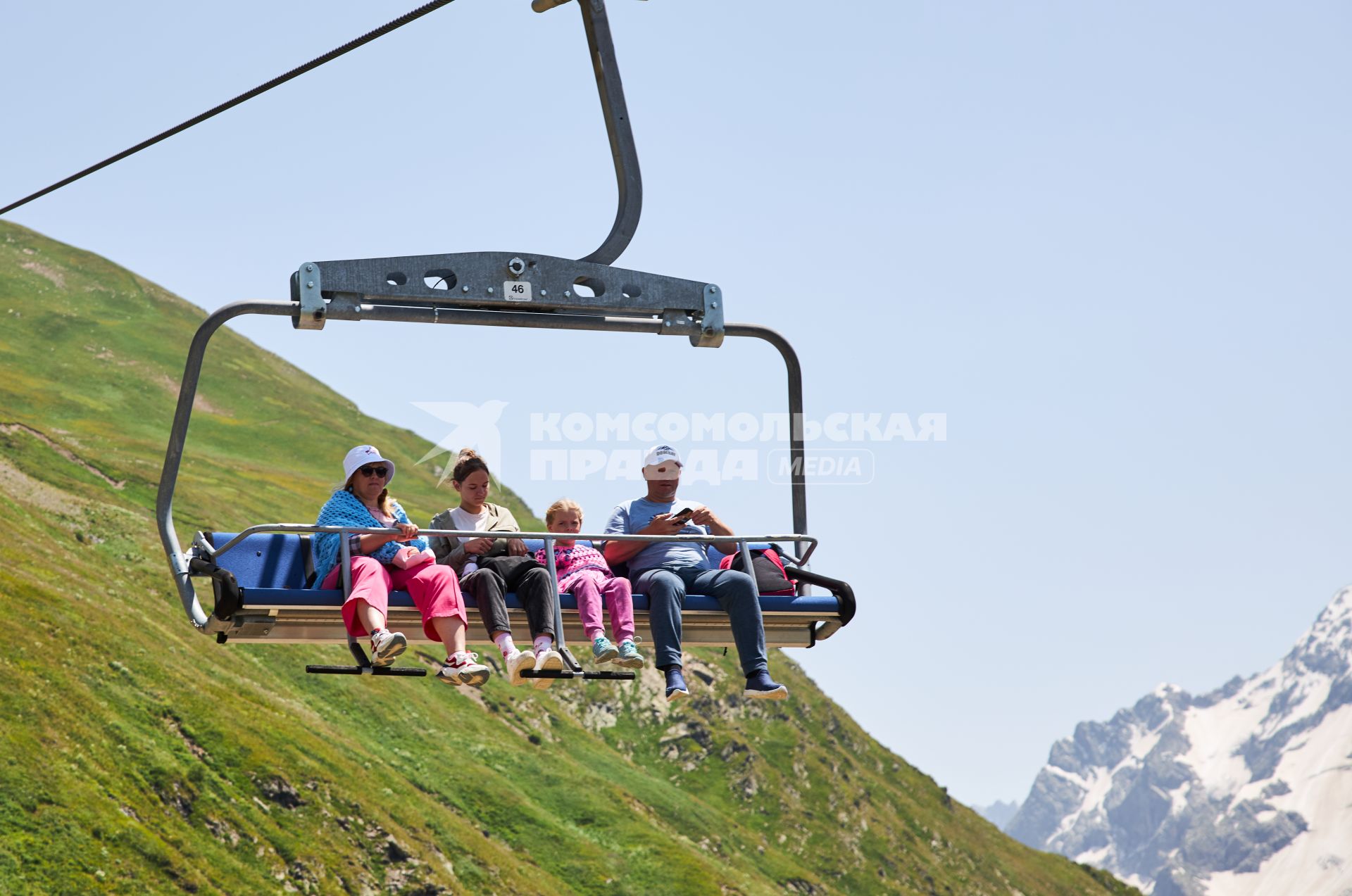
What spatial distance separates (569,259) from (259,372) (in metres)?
136

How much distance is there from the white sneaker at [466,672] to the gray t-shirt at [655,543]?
189 cm

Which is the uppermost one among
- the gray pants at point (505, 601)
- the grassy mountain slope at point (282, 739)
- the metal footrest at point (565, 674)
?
the gray pants at point (505, 601)

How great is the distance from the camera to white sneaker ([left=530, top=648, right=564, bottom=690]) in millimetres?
10509

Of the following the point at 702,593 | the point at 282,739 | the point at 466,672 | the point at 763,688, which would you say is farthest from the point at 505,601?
the point at 282,739

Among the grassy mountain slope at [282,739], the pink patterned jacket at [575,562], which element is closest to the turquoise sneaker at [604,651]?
the pink patterned jacket at [575,562]

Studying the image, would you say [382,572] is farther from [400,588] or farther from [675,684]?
[675,684]

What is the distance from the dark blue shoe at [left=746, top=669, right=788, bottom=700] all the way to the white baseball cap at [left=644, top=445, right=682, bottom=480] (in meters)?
1.72

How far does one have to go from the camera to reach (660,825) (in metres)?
86.2

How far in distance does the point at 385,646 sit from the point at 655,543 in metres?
2.41

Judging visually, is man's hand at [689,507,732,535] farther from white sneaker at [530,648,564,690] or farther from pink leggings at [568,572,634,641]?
white sneaker at [530,648,564,690]

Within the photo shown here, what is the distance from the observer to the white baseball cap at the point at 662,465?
1253 centimetres

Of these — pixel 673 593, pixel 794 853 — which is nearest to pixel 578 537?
pixel 673 593

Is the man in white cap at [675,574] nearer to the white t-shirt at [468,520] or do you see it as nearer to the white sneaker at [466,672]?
the white t-shirt at [468,520]

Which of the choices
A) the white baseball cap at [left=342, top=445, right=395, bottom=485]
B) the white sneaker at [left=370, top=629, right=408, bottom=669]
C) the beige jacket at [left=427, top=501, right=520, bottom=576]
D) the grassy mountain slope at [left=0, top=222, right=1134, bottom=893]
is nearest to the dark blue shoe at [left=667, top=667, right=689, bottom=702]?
the beige jacket at [left=427, top=501, right=520, bottom=576]
